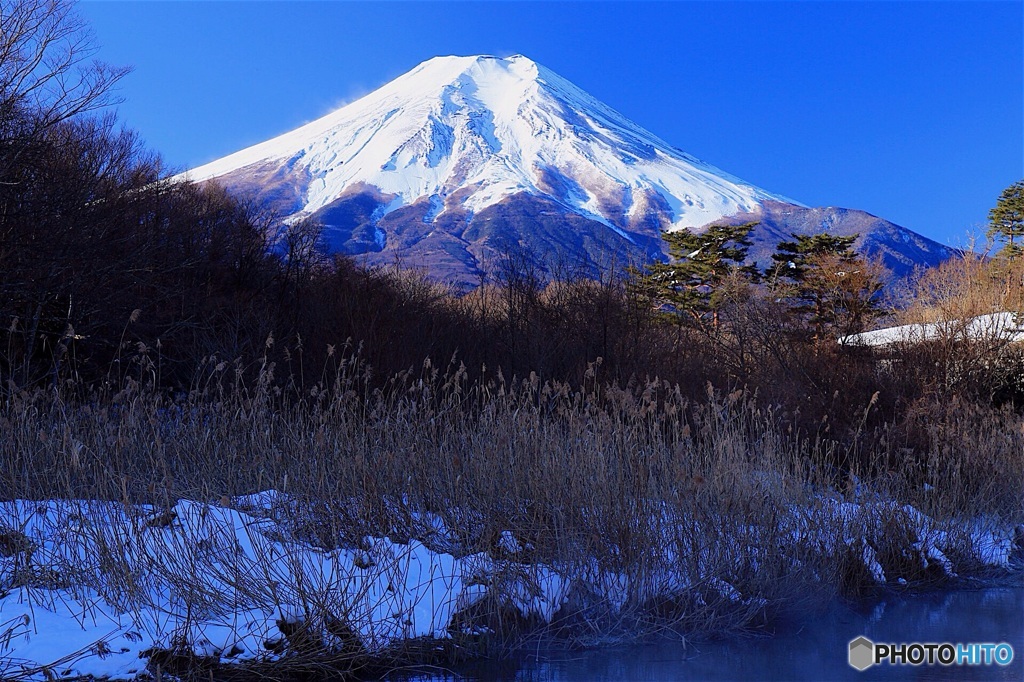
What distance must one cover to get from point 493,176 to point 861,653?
139m

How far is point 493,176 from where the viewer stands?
142 m

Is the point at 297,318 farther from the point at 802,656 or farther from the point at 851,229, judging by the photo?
the point at 851,229

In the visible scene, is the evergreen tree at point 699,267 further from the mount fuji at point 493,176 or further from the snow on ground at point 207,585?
the mount fuji at point 493,176

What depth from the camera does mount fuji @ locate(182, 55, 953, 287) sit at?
12021cm

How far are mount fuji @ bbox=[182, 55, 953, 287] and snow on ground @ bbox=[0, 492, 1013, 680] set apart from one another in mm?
106760

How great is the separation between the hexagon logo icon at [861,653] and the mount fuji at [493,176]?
106696 mm

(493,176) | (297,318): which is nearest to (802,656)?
(297,318)

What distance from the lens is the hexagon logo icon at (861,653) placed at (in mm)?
5656

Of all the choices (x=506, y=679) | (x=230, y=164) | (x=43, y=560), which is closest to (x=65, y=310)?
Result: (x=43, y=560)

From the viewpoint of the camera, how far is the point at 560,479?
6461mm

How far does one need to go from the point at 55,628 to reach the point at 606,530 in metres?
3.43

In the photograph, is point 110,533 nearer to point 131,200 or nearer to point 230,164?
point 131,200

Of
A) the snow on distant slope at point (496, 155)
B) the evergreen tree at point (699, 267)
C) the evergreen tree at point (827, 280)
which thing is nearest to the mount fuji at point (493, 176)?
the snow on distant slope at point (496, 155)

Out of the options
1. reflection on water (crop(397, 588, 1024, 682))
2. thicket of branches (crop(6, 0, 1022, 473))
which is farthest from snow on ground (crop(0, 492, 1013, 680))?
thicket of branches (crop(6, 0, 1022, 473))
